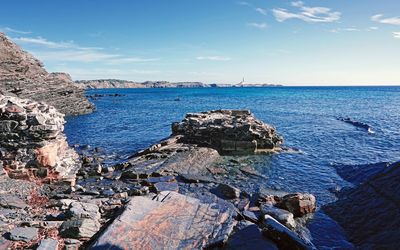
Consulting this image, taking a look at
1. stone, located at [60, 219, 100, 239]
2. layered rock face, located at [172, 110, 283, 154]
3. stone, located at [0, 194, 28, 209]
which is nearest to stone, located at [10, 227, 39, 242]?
stone, located at [60, 219, 100, 239]

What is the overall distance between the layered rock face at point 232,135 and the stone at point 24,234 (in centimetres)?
2348

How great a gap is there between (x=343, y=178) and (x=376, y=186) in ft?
24.1

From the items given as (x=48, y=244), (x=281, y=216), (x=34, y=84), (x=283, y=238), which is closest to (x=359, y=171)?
(x=281, y=216)

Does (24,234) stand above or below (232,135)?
above

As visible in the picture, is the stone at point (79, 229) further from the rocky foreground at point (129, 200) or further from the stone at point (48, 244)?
the stone at point (48, 244)

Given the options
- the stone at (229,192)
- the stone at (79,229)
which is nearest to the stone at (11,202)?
the stone at (79,229)

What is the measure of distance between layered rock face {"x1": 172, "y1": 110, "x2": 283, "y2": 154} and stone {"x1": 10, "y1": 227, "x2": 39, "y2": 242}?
924 inches

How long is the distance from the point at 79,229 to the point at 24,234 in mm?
1830

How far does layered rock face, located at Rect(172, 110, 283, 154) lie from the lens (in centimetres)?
3406

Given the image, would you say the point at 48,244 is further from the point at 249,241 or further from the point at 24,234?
the point at 249,241

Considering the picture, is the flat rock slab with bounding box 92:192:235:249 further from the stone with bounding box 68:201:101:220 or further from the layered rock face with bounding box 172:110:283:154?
the layered rock face with bounding box 172:110:283:154

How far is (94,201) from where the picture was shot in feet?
52.5

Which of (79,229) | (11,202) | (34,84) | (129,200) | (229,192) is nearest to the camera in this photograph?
(79,229)

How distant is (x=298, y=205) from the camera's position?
17.2m
